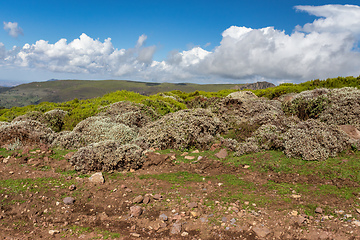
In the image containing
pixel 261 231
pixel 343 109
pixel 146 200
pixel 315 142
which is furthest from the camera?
pixel 343 109

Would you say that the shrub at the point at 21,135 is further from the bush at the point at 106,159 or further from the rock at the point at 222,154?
the rock at the point at 222,154

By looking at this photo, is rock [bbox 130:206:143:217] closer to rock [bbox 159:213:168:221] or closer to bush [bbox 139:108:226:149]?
rock [bbox 159:213:168:221]

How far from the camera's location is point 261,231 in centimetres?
510

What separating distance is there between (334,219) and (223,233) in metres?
2.68

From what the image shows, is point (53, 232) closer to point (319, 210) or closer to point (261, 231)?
point (261, 231)

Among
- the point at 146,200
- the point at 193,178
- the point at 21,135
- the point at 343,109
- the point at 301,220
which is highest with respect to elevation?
the point at 343,109

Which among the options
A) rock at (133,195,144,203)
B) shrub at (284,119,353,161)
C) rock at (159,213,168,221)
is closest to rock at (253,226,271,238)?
rock at (159,213,168,221)

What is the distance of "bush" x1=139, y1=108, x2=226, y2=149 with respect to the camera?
11.2m

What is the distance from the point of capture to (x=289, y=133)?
9930mm

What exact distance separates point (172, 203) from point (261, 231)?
2543 mm

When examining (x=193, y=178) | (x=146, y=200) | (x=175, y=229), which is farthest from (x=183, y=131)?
(x=175, y=229)

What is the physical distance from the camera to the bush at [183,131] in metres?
11.2

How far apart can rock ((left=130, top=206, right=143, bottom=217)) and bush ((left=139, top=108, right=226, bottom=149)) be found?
501cm

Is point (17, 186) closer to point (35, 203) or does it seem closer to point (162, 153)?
point (35, 203)
